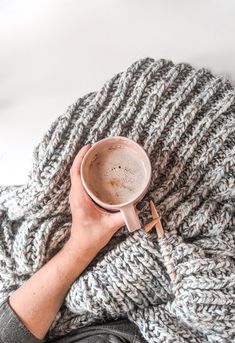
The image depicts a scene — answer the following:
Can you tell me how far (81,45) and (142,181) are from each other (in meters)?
0.41

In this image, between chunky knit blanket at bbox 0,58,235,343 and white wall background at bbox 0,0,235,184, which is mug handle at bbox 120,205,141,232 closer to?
chunky knit blanket at bbox 0,58,235,343

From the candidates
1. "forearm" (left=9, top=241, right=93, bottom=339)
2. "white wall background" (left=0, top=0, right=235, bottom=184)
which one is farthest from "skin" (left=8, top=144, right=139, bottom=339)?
"white wall background" (left=0, top=0, right=235, bottom=184)

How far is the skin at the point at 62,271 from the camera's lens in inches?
35.0

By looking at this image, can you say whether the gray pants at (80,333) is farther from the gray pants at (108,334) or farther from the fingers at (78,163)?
the fingers at (78,163)

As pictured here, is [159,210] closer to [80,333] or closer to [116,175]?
[116,175]

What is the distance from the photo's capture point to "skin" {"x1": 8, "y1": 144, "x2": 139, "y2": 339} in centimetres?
89

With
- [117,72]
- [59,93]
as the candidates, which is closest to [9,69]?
[59,93]

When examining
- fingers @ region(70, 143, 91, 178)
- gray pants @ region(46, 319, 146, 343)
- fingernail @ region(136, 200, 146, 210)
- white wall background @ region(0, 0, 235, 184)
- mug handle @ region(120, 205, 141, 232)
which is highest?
white wall background @ region(0, 0, 235, 184)

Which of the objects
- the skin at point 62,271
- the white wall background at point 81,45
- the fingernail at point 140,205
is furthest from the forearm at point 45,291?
the white wall background at point 81,45

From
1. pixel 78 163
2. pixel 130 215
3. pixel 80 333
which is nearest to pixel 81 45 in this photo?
pixel 78 163

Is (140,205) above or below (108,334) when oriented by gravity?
above

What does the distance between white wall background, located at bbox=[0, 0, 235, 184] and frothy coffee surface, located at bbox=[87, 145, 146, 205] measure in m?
0.23

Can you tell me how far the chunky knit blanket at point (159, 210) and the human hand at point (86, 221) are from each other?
41 millimetres

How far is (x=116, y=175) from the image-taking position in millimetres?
855
